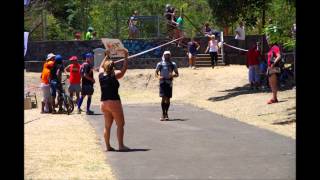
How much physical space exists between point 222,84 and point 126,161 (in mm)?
17765

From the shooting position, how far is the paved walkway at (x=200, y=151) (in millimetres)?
9453

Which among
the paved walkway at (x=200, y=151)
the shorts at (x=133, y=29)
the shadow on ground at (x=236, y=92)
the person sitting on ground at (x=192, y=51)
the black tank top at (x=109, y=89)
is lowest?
the paved walkway at (x=200, y=151)

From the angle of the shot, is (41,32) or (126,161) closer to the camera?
(126,161)

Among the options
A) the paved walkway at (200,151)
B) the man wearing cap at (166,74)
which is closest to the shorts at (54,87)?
the paved walkway at (200,151)

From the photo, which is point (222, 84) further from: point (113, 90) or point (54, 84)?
point (113, 90)

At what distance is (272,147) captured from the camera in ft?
39.1

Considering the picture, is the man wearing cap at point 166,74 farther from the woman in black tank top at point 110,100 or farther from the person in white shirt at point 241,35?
the person in white shirt at point 241,35

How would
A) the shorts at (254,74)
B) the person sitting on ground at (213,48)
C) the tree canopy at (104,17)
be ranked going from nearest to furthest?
the shorts at (254,74) → the person sitting on ground at (213,48) → the tree canopy at (104,17)

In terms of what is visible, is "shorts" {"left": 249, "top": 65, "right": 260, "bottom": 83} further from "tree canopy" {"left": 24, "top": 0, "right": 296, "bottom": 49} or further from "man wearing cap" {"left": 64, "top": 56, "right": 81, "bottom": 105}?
"man wearing cap" {"left": 64, "top": 56, "right": 81, "bottom": 105}

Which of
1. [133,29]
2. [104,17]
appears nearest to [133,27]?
[133,29]

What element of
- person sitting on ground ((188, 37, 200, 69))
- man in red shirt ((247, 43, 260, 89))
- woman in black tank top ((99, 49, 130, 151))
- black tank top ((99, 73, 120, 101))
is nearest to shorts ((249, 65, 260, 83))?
man in red shirt ((247, 43, 260, 89))

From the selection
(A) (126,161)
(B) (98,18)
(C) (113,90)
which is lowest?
(A) (126,161)

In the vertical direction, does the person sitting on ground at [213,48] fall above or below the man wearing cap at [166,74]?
above
